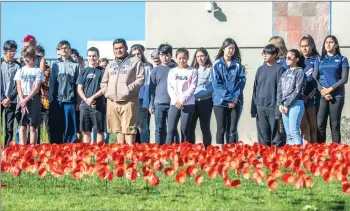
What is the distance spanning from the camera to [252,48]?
15.6m

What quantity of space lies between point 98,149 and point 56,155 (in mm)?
623

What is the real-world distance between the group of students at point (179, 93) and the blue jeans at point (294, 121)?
0.01 metres

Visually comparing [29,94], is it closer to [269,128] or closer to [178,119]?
[178,119]

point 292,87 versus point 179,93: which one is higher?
point 292,87

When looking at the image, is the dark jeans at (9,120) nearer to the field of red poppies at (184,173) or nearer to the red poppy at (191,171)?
the field of red poppies at (184,173)

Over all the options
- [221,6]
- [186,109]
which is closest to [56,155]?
[186,109]

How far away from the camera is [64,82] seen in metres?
12.4

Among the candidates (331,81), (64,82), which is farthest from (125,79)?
(331,81)

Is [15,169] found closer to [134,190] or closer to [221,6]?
[134,190]

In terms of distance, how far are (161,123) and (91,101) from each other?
Answer: 1.18 m

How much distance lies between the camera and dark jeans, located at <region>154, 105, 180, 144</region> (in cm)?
1161

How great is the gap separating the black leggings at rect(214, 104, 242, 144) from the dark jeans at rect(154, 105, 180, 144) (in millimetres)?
923

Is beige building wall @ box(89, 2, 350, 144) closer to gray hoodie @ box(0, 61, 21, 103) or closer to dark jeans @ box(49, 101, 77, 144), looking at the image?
dark jeans @ box(49, 101, 77, 144)

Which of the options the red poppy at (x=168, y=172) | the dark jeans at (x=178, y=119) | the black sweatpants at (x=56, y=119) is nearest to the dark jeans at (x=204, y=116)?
the dark jeans at (x=178, y=119)
